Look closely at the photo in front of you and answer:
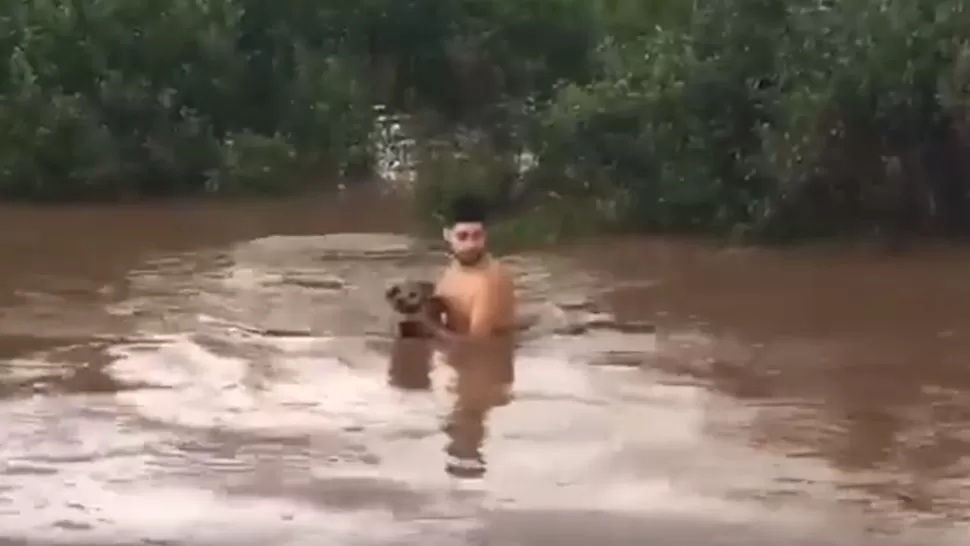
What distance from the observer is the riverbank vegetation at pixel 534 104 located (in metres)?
14.0

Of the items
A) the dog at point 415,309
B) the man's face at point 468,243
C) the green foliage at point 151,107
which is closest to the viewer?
the man's face at point 468,243

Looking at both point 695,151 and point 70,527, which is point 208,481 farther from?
point 695,151

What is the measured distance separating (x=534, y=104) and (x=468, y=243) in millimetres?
14420

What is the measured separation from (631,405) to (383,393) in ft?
4.00

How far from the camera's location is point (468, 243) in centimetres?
929

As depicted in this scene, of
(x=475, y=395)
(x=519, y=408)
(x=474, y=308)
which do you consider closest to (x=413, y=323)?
(x=474, y=308)

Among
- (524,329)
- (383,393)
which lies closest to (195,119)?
(524,329)

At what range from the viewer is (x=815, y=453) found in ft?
23.1

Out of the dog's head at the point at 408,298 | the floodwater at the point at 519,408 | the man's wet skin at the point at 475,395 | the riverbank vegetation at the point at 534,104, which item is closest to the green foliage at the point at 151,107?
the riverbank vegetation at the point at 534,104

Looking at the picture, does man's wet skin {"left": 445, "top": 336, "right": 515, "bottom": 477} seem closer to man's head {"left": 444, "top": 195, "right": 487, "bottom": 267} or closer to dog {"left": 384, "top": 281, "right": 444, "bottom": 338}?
dog {"left": 384, "top": 281, "right": 444, "bottom": 338}

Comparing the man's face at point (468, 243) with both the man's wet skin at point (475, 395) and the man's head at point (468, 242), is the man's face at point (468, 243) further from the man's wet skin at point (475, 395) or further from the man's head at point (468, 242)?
the man's wet skin at point (475, 395)

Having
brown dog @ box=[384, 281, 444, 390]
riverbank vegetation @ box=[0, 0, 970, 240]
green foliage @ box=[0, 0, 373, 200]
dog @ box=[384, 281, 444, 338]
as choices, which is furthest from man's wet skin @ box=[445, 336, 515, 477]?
green foliage @ box=[0, 0, 373, 200]

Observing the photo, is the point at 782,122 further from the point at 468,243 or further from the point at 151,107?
the point at 151,107

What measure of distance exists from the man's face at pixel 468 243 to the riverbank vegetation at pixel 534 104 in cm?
506
